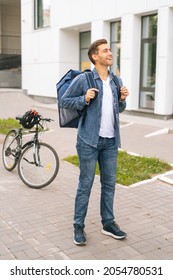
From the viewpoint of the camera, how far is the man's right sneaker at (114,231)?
13.3ft

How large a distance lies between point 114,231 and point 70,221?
27.0 inches

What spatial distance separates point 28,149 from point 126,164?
6.25 feet

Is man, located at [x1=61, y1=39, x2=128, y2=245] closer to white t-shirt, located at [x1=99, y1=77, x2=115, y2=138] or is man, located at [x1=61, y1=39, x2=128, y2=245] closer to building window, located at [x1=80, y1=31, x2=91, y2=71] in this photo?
white t-shirt, located at [x1=99, y1=77, x2=115, y2=138]

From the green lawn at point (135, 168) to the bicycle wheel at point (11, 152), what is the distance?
3.93ft

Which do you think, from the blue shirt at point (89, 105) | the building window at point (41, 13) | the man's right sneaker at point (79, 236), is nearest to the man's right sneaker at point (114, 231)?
the man's right sneaker at point (79, 236)

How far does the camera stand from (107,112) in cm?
386

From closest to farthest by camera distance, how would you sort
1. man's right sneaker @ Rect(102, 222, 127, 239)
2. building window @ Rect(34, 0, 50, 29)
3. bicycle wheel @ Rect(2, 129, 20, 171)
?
man's right sneaker @ Rect(102, 222, 127, 239) → bicycle wheel @ Rect(2, 129, 20, 171) → building window @ Rect(34, 0, 50, 29)

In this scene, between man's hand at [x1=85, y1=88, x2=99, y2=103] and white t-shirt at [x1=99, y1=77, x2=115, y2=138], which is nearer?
man's hand at [x1=85, y1=88, x2=99, y2=103]

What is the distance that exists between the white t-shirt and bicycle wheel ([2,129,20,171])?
297 cm

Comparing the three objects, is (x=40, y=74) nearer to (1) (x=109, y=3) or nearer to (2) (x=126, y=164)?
(1) (x=109, y=3)

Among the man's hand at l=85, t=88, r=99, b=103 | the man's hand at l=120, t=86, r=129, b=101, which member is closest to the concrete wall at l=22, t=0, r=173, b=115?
the man's hand at l=120, t=86, r=129, b=101

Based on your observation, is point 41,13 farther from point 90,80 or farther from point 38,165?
point 90,80

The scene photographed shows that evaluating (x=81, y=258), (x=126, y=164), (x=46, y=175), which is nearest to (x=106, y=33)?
(x=126, y=164)

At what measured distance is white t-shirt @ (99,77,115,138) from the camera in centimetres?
384
